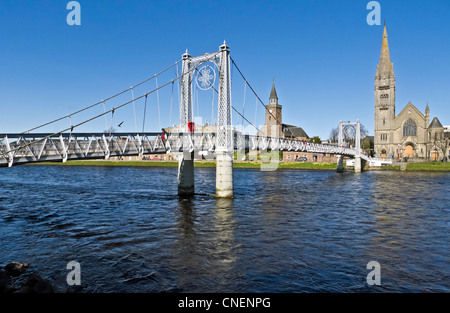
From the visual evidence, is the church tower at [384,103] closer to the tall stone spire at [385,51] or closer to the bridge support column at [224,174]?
the tall stone spire at [385,51]

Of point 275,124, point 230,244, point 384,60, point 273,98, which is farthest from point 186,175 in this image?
point 273,98

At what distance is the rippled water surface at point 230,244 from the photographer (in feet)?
40.1

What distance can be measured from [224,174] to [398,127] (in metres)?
98.8

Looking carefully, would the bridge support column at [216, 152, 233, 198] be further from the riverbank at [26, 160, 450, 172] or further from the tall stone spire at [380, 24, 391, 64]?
the tall stone spire at [380, 24, 391, 64]

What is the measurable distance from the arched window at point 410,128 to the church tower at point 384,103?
157 inches

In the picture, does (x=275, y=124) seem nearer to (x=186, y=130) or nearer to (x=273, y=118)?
(x=273, y=118)

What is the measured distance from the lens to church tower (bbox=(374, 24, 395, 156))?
115 meters

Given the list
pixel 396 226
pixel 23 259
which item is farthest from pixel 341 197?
pixel 23 259

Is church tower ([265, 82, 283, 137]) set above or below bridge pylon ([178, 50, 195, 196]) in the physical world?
above

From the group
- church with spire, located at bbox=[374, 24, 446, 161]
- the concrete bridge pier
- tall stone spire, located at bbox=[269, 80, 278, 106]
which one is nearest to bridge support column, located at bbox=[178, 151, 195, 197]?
the concrete bridge pier

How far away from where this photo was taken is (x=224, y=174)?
32375 millimetres

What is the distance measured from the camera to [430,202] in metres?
31.9

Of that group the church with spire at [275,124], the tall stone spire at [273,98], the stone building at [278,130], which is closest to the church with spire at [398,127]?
the stone building at [278,130]

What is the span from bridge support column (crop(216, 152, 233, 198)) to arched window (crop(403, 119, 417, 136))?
97177 millimetres
